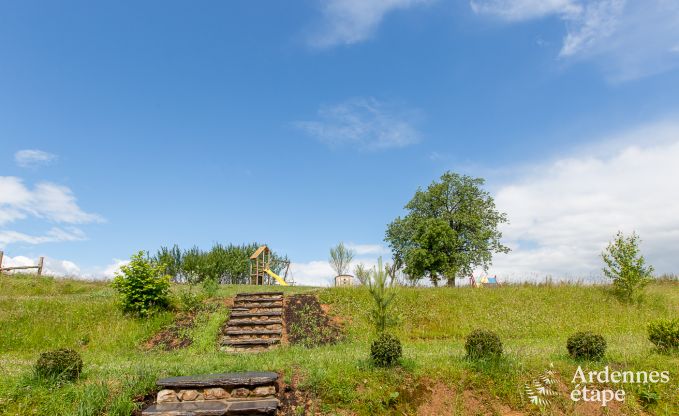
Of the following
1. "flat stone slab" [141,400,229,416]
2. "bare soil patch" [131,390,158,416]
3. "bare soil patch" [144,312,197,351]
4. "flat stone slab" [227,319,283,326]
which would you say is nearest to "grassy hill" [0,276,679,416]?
"bare soil patch" [131,390,158,416]

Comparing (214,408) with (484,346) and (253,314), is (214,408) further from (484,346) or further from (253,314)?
(253,314)

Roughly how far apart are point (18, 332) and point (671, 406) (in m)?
19.5

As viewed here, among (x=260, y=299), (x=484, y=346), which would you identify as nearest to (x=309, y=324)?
(x=260, y=299)

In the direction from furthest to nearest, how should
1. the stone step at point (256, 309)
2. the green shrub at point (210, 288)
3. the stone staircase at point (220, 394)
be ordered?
1. the green shrub at point (210, 288)
2. the stone step at point (256, 309)
3. the stone staircase at point (220, 394)

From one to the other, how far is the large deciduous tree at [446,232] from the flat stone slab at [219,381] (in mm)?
25853

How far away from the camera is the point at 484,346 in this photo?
938 cm

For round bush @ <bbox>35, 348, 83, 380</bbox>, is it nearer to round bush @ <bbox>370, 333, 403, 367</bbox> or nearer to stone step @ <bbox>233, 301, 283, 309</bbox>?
round bush @ <bbox>370, 333, 403, 367</bbox>

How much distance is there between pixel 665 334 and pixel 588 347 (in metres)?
2.85

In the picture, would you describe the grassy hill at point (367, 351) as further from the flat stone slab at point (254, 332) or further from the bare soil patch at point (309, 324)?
the flat stone slab at point (254, 332)

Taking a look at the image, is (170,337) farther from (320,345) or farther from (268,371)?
(268,371)

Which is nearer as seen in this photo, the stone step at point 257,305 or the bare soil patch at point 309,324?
the bare soil patch at point 309,324

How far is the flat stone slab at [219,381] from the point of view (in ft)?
26.8

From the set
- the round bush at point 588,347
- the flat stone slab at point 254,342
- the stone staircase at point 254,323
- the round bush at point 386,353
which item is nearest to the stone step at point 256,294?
the stone staircase at point 254,323

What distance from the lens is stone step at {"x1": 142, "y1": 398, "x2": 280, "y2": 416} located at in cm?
778
